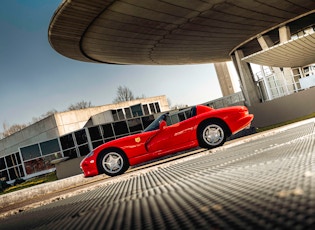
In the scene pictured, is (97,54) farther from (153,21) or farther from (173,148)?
(173,148)

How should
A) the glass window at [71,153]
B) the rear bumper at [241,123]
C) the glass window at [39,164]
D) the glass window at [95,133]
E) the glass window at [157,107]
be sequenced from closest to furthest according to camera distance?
the rear bumper at [241,123]
the glass window at [95,133]
the glass window at [71,153]
the glass window at [39,164]
the glass window at [157,107]

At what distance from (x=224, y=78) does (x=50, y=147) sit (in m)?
64.3

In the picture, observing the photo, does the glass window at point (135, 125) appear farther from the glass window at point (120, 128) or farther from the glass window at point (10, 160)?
the glass window at point (10, 160)

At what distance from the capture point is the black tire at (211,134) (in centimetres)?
728

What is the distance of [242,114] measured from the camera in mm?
7551

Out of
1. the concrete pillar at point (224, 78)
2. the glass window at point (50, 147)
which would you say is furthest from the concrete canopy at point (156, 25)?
the concrete pillar at point (224, 78)

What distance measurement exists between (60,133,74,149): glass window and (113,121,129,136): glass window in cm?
433

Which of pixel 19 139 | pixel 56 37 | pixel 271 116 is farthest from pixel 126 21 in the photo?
pixel 19 139

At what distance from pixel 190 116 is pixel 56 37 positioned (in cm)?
1015

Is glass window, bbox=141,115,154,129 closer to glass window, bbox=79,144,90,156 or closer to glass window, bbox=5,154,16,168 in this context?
glass window, bbox=79,144,90,156

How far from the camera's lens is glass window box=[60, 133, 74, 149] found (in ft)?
88.3

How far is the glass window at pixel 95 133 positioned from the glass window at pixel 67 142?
89.0 inches

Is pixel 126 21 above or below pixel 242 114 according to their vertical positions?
above

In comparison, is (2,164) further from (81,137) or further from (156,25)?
(156,25)
